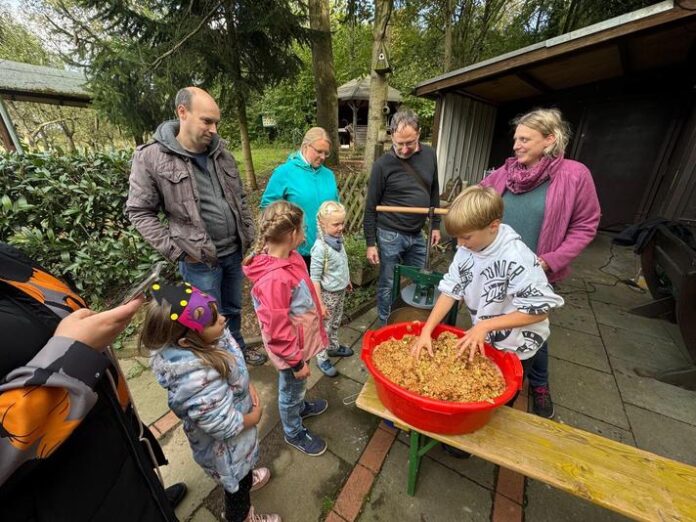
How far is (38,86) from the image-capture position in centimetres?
759

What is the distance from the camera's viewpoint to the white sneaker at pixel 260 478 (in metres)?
1.70

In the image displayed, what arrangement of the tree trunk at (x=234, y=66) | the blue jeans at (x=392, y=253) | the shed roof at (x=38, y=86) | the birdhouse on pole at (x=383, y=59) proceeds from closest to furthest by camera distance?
the blue jeans at (x=392, y=253) → the tree trunk at (x=234, y=66) → the birdhouse on pole at (x=383, y=59) → the shed roof at (x=38, y=86)

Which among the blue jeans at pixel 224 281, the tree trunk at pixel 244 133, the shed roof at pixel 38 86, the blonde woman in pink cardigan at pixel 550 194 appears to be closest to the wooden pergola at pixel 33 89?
the shed roof at pixel 38 86

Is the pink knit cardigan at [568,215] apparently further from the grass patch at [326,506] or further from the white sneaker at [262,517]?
the white sneaker at [262,517]

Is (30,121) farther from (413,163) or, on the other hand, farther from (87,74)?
(413,163)

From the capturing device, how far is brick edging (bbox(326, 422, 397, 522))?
1.59 meters

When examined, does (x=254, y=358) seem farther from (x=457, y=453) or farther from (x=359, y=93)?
(x=359, y=93)

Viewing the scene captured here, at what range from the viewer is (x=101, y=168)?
3.37 meters

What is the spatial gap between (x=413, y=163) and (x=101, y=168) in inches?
130

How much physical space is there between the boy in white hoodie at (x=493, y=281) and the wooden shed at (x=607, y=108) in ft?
11.6

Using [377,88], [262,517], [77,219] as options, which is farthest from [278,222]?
[377,88]

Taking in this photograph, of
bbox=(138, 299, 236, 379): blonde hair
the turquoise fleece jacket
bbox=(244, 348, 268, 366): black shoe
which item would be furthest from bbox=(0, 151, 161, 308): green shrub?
bbox=(138, 299, 236, 379): blonde hair

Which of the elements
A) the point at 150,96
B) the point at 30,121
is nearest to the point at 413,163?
the point at 150,96

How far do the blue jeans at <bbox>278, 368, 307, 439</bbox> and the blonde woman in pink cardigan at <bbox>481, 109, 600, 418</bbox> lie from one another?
157 cm
